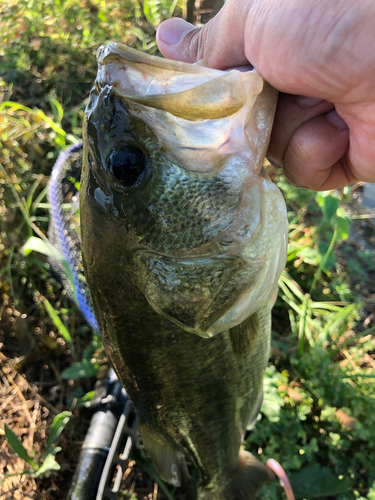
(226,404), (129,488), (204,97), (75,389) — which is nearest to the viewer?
(204,97)

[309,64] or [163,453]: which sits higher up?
[309,64]

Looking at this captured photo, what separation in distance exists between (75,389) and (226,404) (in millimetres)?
1420

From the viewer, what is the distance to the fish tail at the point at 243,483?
5.53 ft

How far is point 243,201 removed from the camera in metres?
0.99

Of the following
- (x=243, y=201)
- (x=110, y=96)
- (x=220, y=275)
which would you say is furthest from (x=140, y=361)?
(x=110, y=96)

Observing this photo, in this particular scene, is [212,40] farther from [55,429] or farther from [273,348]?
[55,429]

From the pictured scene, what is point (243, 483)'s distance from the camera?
5.56 ft

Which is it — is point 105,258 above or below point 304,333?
above

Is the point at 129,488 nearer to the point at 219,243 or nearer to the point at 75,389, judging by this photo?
the point at 75,389

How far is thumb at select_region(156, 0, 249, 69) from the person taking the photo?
1.09 meters

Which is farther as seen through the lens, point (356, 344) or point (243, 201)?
point (356, 344)

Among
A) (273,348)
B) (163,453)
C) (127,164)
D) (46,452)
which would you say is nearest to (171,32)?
(127,164)

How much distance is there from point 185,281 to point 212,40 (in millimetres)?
799

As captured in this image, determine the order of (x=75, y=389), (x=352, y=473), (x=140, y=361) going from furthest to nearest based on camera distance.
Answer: (x=75, y=389), (x=352, y=473), (x=140, y=361)
